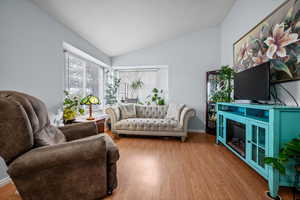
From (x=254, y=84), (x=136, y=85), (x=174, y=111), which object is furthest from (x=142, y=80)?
(x=254, y=84)

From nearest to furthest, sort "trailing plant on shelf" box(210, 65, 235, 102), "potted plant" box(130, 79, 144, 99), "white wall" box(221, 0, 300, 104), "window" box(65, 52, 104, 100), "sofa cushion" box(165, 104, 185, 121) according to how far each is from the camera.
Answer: "white wall" box(221, 0, 300, 104) → "trailing plant on shelf" box(210, 65, 235, 102) → "window" box(65, 52, 104, 100) → "sofa cushion" box(165, 104, 185, 121) → "potted plant" box(130, 79, 144, 99)

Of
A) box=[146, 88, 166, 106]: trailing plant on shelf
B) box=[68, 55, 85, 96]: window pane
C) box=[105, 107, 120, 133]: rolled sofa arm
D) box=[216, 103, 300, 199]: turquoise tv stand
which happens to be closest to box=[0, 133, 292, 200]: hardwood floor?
box=[216, 103, 300, 199]: turquoise tv stand

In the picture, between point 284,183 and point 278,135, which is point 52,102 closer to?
point 278,135

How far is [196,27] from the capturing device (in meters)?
3.60

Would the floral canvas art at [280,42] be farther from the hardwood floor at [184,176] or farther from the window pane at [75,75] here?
the window pane at [75,75]

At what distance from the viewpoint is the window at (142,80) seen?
4.36 m

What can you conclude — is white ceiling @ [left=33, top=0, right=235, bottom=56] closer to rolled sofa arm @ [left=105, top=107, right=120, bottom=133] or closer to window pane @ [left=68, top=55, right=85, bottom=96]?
window pane @ [left=68, top=55, right=85, bottom=96]

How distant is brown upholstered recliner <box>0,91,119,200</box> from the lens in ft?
3.13

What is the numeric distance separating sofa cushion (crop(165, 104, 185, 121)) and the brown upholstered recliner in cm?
220

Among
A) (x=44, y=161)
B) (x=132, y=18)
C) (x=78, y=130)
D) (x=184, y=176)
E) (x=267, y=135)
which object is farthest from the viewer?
(x=132, y=18)

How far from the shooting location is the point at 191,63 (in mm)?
3834

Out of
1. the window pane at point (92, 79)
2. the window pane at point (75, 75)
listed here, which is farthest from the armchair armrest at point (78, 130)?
the window pane at point (92, 79)

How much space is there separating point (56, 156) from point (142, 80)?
12.2ft

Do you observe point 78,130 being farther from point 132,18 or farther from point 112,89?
point 112,89
